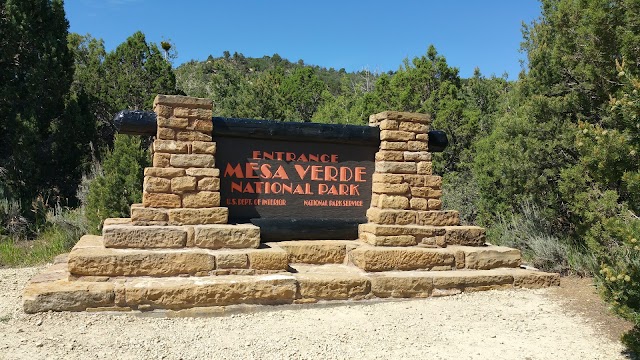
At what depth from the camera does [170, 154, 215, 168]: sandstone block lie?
17.7 ft

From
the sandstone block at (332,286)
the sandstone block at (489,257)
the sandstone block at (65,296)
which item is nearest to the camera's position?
the sandstone block at (65,296)

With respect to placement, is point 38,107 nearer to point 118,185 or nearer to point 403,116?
point 118,185

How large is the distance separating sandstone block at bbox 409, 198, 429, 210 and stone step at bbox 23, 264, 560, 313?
84cm

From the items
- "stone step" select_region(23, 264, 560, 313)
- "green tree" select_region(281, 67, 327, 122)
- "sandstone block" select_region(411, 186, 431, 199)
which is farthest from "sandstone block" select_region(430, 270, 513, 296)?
"green tree" select_region(281, 67, 327, 122)

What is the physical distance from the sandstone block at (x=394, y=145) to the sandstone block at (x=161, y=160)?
2.51m

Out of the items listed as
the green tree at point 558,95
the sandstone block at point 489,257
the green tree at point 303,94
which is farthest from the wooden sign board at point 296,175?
the green tree at point 303,94

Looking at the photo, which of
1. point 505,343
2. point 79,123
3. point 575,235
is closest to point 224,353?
point 505,343

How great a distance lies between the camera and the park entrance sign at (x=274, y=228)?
15.8 ft

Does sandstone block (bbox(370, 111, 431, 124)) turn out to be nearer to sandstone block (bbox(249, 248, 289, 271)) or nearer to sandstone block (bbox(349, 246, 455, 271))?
sandstone block (bbox(349, 246, 455, 271))

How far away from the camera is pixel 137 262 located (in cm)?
488

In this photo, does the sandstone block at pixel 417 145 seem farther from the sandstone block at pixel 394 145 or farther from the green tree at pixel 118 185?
the green tree at pixel 118 185

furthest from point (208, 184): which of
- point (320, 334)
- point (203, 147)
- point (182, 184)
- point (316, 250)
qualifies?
point (320, 334)

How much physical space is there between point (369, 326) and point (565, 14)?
19.5ft

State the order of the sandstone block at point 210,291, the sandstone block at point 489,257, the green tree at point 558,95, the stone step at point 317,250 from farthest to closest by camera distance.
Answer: the green tree at point 558,95, the sandstone block at point 489,257, the stone step at point 317,250, the sandstone block at point 210,291
